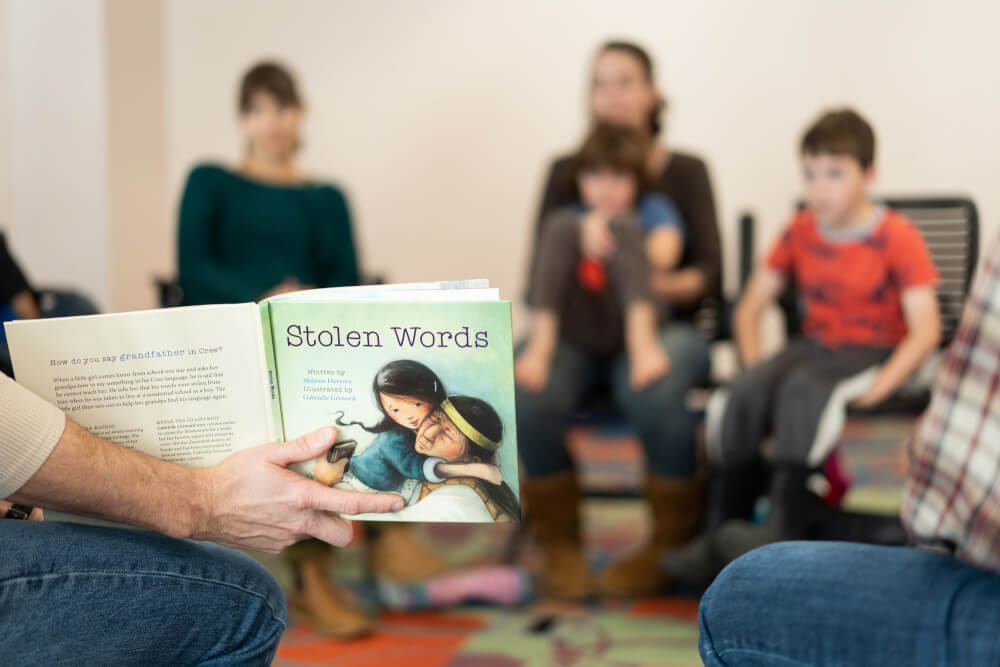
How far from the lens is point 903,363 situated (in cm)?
197

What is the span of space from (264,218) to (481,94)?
1.10m

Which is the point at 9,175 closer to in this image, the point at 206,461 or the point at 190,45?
the point at 190,45

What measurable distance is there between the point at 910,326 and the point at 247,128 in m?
1.72

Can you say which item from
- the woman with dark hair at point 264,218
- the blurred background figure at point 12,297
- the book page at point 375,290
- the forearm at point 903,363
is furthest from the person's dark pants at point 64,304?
the forearm at point 903,363

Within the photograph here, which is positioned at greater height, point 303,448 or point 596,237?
point 596,237

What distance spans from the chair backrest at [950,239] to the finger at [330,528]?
1631mm

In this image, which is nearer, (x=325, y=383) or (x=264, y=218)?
(x=325, y=383)

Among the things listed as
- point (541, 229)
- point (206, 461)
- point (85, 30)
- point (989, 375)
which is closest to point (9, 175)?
point (85, 30)

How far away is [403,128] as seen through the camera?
3.41m

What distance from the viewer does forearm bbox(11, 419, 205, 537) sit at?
3.07ft

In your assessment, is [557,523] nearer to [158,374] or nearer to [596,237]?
[596,237]

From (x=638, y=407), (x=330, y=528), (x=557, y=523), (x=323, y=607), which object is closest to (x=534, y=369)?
(x=638, y=407)

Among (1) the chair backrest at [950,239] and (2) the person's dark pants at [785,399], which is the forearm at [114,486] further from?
(1) the chair backrest at [950,239]

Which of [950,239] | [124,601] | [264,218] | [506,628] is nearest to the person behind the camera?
[124,601]
